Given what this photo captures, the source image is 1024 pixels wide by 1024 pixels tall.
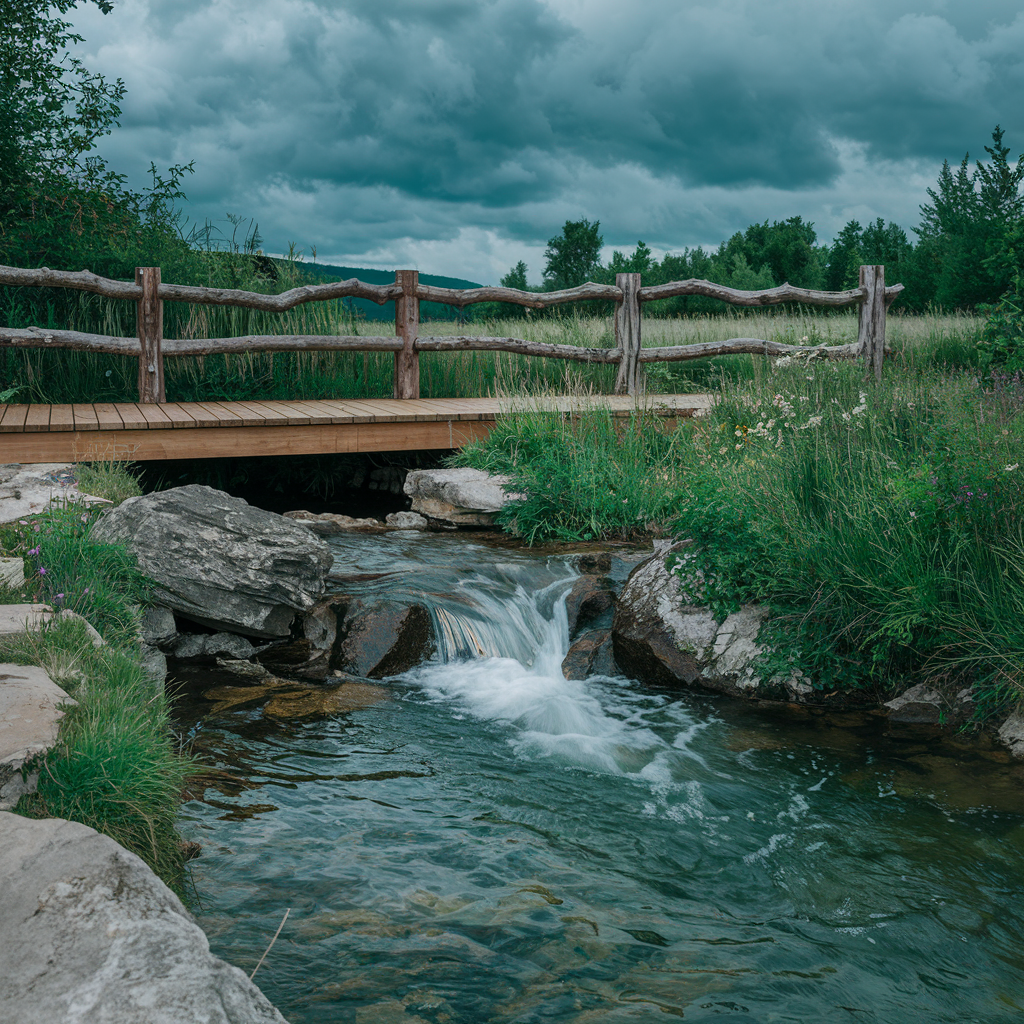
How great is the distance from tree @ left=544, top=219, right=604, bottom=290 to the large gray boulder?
102 feet

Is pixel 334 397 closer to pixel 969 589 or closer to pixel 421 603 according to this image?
pixel 421 603

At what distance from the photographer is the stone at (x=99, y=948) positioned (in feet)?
5.16

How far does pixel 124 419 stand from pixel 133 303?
268 centimetres

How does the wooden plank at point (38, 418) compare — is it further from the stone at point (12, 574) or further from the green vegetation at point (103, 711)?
the stone at point (12, 574)

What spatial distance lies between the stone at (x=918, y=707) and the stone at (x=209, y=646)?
3359mm

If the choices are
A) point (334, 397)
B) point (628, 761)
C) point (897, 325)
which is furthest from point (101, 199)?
point (897, 325)

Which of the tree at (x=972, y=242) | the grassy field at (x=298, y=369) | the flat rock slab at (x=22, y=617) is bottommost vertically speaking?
the flat rock slab at (x=22, y=617)

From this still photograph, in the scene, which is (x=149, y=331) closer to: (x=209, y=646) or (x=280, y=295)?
(x=280, y=295)

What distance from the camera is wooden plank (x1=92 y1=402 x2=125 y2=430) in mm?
7258

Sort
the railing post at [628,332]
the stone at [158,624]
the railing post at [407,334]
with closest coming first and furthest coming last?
the stone at [158,624] < the railing post at [407,334] < the railing post at [628,332]

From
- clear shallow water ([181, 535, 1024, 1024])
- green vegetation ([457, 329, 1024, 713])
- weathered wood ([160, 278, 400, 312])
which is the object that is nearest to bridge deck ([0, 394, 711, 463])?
weathered wood ([160, 278, 400, 312])

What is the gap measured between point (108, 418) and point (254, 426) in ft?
3.77

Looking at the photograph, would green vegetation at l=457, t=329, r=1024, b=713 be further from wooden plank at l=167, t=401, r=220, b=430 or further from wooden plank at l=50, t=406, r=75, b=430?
wooden plank at l=50, t=406, r=75, b=430

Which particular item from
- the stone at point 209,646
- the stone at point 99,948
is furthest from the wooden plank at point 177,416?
the stone at point 99,948
